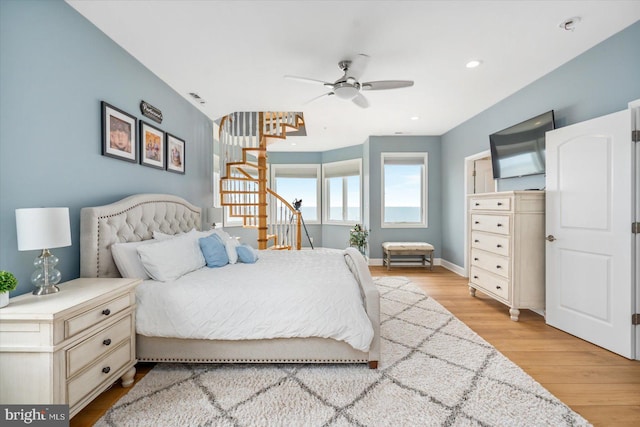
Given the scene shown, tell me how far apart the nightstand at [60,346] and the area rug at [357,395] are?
0.31 metres

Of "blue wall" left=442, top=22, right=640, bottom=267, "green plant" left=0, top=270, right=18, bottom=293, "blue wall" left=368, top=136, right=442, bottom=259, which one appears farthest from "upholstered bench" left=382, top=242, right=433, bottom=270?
"green plant" left=0, top=270, right=18, bottom=293

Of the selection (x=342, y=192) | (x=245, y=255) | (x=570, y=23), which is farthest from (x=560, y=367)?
(x=342, y=192)

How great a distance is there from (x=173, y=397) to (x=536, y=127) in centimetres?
435

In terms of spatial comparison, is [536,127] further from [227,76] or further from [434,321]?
[227,76]

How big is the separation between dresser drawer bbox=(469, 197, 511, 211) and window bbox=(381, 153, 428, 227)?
7.01ft

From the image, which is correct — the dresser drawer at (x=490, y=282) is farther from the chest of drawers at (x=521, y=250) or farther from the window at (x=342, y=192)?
the window at (x=342, y=192)

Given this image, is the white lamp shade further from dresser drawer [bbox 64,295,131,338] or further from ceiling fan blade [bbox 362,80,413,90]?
ceiling fan blade [bbox 362,80,413,90]

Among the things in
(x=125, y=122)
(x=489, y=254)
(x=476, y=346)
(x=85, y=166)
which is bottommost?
(x=476, y=346)

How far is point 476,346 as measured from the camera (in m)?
2.41

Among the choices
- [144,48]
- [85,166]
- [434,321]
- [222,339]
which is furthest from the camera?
[434,321]

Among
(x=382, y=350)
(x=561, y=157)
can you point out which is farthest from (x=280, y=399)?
(x=561, y=157)

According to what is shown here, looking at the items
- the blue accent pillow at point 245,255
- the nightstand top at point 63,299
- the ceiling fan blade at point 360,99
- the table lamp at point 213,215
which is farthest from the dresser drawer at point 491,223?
the table lamp at point 213,215

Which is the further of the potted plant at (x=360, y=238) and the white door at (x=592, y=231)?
the potted plant at (x=360, y=238)

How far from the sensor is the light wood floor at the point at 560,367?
165 cm
